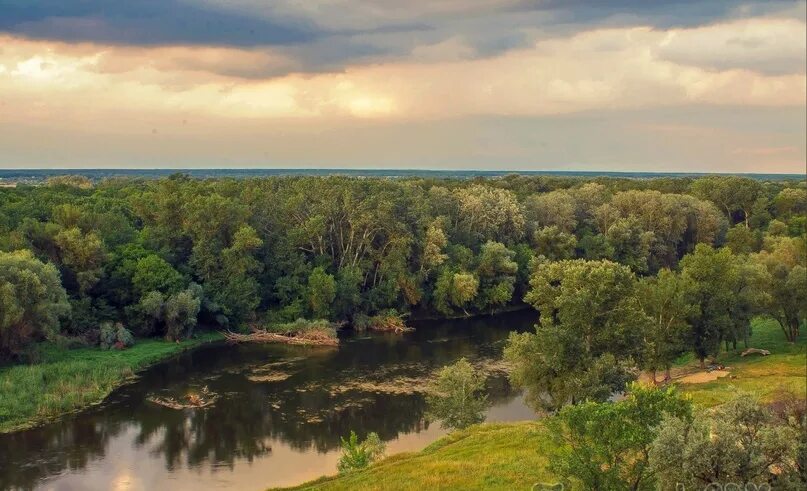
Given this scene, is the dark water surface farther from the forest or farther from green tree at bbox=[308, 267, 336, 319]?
green tree at bbox=[308, 267, 336, 319]

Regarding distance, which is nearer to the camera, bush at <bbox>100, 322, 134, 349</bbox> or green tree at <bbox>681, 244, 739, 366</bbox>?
green tree at <bbox>681, 244, 739, 366</bbox>

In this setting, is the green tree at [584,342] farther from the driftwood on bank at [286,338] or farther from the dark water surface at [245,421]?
the driftwood on bank at [286,338]

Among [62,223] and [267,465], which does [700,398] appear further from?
[62,223]

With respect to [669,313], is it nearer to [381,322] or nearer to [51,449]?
[381,322]

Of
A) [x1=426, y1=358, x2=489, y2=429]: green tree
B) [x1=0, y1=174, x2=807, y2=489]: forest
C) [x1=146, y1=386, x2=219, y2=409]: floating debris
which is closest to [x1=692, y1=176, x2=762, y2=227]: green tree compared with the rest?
[x1=0, y1=174, x2=807, y2=489]: forest

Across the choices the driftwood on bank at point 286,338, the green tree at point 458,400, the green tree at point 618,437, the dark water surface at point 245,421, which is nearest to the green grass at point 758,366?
the green tree at point 458,400
